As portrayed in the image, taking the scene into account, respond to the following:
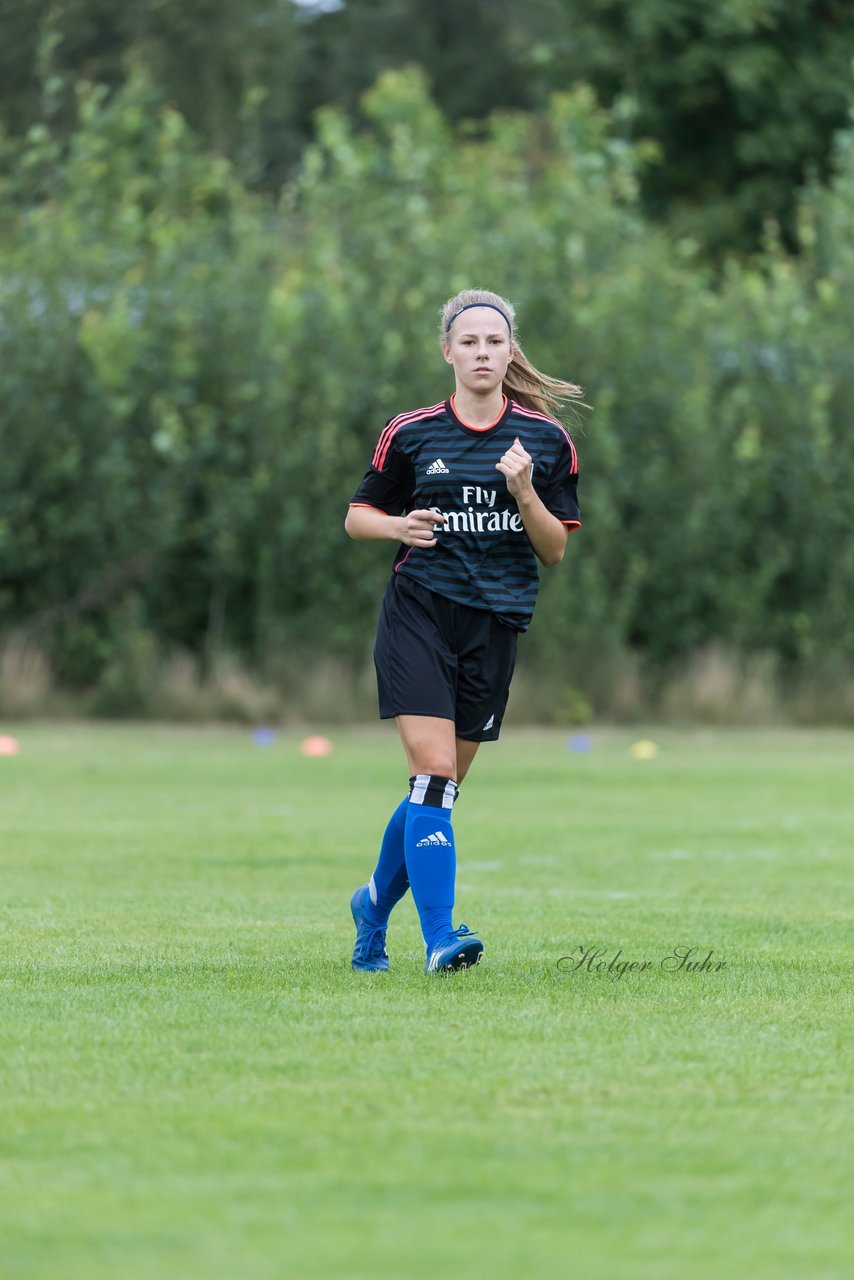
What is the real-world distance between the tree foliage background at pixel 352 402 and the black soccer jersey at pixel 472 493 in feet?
50.6

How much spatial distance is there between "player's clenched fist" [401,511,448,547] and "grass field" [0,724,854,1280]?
1.31 meters

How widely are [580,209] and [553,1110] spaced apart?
69.2 feet

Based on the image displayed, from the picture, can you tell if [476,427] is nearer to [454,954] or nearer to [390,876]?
[390,876]

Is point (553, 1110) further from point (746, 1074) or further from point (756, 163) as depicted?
point (756, 163)

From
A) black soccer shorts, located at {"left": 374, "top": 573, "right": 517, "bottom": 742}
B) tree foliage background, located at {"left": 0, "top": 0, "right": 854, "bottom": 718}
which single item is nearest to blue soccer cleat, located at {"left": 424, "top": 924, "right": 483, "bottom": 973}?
black soccer shorts, located at {"left": 374, "top": 573, "right": 517, "bottom": 742}

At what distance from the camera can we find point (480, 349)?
6770 millimetres

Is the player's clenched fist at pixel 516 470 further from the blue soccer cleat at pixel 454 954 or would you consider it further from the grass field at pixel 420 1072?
the grass field at pixel 420 1072

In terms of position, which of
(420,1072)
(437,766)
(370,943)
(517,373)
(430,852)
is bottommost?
(370,943)

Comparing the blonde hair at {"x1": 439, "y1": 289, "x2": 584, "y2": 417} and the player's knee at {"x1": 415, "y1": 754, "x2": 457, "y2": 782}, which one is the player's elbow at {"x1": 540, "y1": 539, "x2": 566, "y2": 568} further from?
the player's knee at {"x1": 415, "y1": 754, "x2": 457, "y2": 782}

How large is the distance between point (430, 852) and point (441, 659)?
0.59m

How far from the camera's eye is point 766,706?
78.8 feet

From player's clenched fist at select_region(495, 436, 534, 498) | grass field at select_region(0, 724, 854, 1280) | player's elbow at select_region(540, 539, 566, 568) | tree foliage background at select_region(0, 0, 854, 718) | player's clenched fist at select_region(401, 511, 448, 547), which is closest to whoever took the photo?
grass field at select_region(0, 724, 854, 1280)

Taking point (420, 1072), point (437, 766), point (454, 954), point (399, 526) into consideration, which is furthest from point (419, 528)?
point (420, 1072)

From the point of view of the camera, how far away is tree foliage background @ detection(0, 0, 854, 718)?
Answer: 75.6ft
